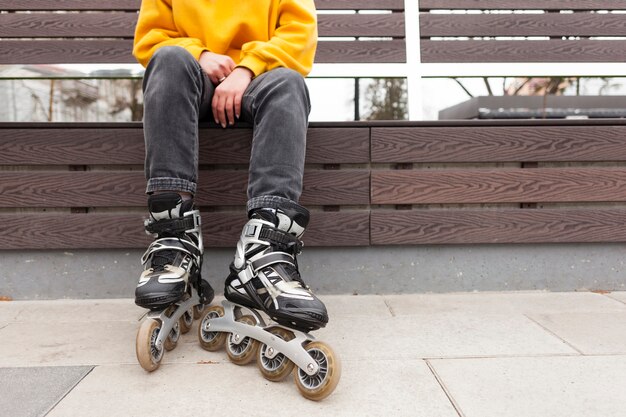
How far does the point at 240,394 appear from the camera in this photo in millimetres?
1062

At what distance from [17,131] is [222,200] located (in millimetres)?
912

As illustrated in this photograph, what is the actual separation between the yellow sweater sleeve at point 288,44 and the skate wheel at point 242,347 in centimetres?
79

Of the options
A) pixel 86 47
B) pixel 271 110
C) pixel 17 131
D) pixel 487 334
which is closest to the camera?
pixel 271 110

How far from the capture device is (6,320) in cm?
164

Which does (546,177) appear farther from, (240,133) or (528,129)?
(240,133)

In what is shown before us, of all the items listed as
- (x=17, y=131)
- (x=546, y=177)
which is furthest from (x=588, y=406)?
(x=17, y=131)

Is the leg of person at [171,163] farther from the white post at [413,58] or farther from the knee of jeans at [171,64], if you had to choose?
the white post at [413,58]

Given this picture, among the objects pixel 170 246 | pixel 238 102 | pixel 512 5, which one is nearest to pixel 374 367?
pixel 170 246

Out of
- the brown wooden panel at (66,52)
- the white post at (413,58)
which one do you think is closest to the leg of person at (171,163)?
the brown wooden panel at (66,52)

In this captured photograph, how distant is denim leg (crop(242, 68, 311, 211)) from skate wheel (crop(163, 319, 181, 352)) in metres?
0.42

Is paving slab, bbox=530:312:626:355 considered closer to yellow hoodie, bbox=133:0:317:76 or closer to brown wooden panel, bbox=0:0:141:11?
yellow hoodie, bbox=133:0:317:76

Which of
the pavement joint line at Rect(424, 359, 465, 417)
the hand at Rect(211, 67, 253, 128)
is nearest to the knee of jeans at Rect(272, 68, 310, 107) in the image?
the hand at Rect(211, 67, 253, 128)

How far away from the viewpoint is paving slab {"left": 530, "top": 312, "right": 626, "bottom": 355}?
52.9 inches

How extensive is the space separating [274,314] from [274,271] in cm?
11
